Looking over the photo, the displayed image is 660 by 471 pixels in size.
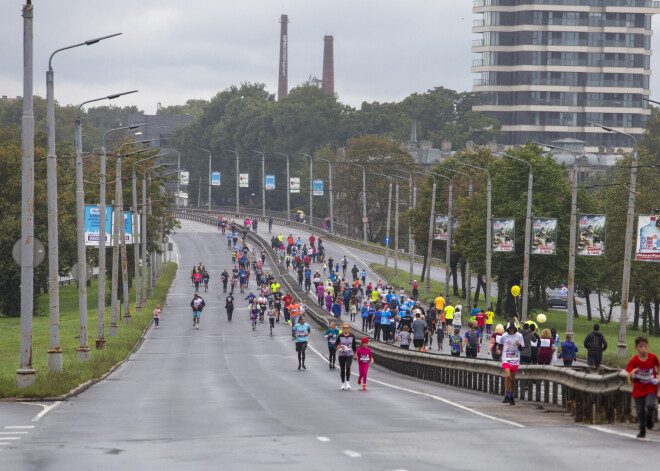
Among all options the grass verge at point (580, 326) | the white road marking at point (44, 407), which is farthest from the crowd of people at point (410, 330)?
the white road marking at point (44, 407)

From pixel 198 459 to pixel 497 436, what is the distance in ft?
15.4

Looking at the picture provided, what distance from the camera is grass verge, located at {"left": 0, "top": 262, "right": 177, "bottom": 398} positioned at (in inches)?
1027

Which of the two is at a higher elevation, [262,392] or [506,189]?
[506,189]

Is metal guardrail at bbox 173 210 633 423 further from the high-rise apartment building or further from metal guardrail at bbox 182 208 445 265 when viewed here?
the high-rise apartment building

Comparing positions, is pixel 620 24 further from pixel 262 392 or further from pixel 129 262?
pixel 262 392

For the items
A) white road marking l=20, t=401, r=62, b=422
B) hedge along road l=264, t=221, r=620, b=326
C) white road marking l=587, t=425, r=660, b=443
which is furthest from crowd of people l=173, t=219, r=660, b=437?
white road marking l=20, t=401, r=62, b=422

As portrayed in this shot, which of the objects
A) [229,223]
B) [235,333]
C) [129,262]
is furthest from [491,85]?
[235,333]

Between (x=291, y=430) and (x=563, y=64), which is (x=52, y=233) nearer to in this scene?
(x=291, y=430)

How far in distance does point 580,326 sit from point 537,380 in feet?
152

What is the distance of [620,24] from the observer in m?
Answer: 181

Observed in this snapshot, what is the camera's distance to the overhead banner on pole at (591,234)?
156 feet

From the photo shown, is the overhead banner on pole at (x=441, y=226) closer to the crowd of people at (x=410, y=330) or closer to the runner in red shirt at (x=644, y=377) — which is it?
the crowd of people at (x=410, y=330)

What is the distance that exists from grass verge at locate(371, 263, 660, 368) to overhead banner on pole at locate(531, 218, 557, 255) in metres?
4.35

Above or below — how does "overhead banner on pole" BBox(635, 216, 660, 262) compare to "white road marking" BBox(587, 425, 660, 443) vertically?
above
